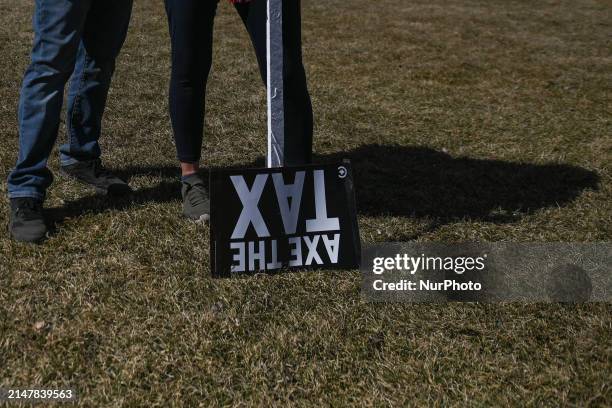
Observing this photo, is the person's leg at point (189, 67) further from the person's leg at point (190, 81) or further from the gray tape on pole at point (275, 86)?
the gray tape on pole at point (275, 86)

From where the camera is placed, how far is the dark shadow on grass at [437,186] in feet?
10.3

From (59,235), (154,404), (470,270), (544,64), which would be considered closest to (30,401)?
(154,404)

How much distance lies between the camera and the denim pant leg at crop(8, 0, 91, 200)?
260 cm

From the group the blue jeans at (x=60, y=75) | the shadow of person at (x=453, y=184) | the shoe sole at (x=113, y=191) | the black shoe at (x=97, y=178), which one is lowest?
the shadow of person at (x=453, y=184)

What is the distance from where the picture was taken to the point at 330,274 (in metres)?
2.49

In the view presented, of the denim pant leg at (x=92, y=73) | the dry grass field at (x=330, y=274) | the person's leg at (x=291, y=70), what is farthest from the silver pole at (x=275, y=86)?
the denim pant leg at (x=92, y=73)

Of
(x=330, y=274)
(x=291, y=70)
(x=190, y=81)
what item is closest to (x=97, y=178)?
(x=190, y=81)

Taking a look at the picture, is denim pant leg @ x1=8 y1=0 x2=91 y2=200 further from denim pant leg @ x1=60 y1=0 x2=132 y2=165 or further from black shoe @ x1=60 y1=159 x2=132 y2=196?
black shoe @ x1=60 y1=159 x2=132 y2=196

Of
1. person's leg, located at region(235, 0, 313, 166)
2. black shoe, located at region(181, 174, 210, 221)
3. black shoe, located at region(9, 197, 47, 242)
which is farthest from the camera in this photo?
black shoe, located at region(181, 174, 210, 221)

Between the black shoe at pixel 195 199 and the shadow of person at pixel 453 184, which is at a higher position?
the black shoe at pixel 195 199

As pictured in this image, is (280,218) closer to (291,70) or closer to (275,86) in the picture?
(275,86)

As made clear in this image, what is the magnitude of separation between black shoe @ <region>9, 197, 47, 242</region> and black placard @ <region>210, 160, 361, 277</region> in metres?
0.82

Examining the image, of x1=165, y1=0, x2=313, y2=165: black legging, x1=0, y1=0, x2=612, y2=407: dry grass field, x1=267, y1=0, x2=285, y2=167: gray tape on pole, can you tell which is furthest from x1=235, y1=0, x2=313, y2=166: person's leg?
x1=0, y1=0, x2=612, y2=407: dry grass field

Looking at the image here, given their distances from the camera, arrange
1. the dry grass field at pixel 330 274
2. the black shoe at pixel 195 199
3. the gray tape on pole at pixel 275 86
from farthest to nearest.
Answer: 1. the black shoe at pixel 195 199
2. the gray tape on pole at pixel 275 86
3. the dry grass field at pixel 330 274
